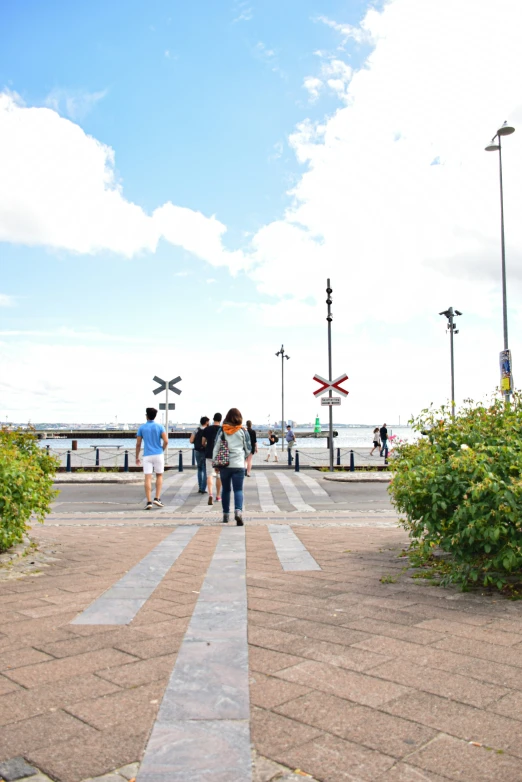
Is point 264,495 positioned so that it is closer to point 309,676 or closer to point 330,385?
point 330,385

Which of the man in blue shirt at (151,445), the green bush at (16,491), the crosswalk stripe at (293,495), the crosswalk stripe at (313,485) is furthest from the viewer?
the crosswalk stripe at (313,485)

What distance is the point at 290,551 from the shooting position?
7.11 m

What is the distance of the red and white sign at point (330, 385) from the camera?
20.8m

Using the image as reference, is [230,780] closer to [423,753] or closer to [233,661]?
[423,753]

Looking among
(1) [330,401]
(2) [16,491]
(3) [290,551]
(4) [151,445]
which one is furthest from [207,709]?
(1) [330,401]

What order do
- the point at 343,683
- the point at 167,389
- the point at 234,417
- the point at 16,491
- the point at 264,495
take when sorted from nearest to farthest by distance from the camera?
1. the point at 343,683
2. the point at 16,491
3. the point at 234,417
4. the point at 264,495
5. the point at 167,389

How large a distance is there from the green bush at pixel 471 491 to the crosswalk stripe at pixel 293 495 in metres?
6.99

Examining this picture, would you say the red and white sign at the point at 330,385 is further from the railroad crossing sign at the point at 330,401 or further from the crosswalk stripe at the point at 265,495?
the crosswalk stripe at the point at 265,495

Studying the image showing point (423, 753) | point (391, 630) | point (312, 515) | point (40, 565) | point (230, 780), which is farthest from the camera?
point (312, 515)

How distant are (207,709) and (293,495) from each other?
1269 centimetres

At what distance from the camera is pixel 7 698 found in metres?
2.96

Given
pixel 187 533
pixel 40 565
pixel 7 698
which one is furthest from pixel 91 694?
pixel 187 533

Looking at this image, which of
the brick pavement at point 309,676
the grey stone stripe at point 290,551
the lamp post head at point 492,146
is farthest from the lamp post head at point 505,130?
the brick pavement at point 309,676

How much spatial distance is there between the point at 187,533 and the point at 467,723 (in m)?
6.34
